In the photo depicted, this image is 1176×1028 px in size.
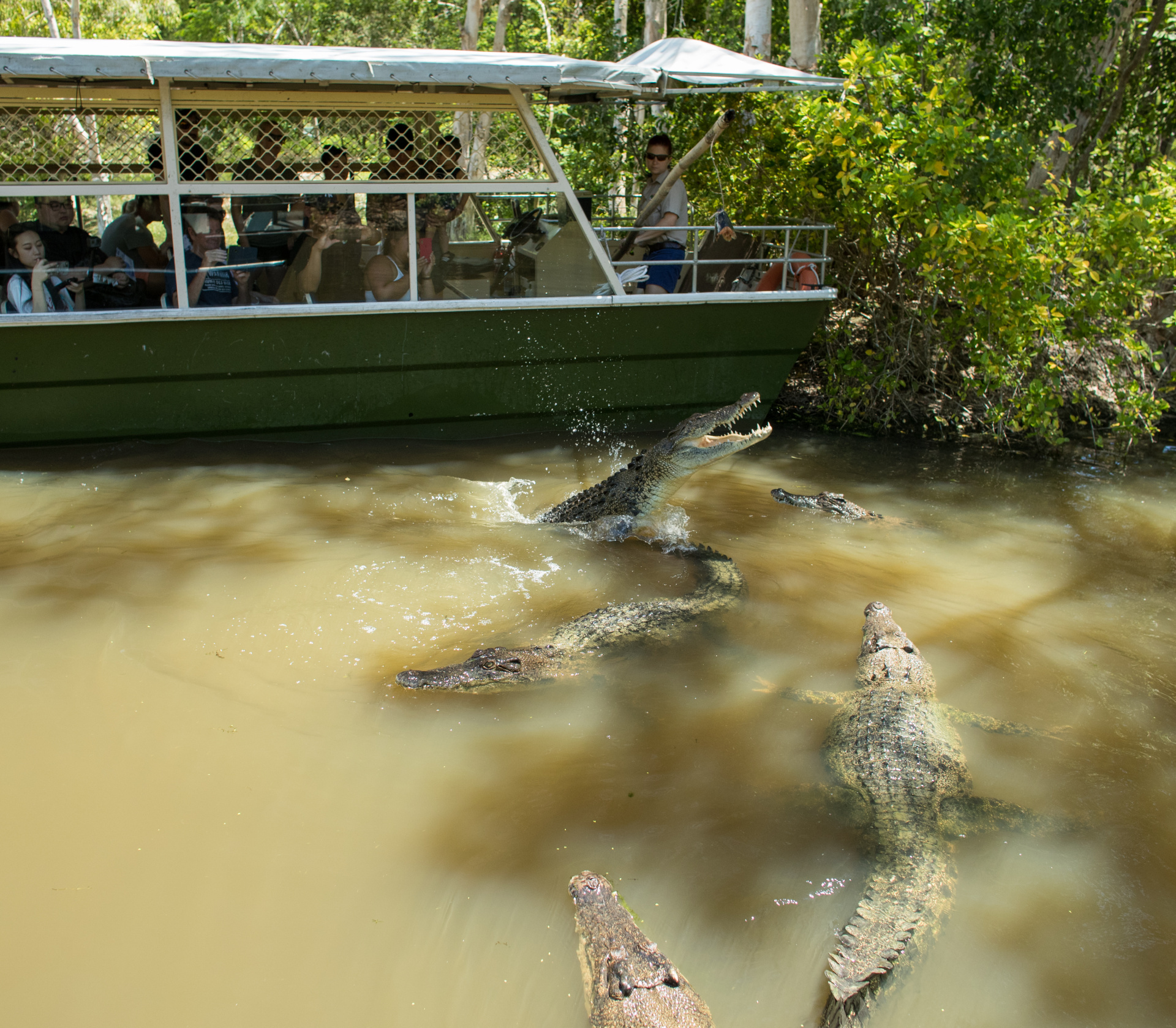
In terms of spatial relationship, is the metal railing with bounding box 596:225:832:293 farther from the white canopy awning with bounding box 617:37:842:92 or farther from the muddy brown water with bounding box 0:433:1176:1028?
the muddy brown water with bounding box 0:433:1176:1028

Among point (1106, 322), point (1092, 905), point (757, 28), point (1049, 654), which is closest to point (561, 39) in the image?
point (757, 28)

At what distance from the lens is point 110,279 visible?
243 inches

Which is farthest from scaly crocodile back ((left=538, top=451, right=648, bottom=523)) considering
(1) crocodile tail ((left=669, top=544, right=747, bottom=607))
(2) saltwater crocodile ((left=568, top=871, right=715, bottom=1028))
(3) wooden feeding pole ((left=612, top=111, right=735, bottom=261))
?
(2) saltwater crocodile ((left=568, top=871, right=715, bottom=1028))

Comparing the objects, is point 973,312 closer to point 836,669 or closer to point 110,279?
point 836,669

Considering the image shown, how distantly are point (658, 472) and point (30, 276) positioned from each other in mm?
4252

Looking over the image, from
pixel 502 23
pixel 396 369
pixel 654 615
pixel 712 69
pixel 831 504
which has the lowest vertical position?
pixel 654 615

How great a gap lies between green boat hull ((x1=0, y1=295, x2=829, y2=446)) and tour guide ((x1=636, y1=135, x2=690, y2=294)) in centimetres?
41

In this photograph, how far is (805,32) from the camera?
29.0ft

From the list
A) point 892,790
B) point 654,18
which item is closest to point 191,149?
point 892,790

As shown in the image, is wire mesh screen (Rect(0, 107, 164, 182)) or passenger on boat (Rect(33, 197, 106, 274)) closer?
passenger on boat (Rect(33, 197, 106, 274))

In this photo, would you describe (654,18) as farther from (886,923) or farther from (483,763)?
(886,923)

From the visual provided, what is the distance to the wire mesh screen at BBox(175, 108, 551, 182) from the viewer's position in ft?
20.4

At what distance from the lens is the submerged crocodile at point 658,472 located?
237 inches

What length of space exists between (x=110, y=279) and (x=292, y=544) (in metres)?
2.52
